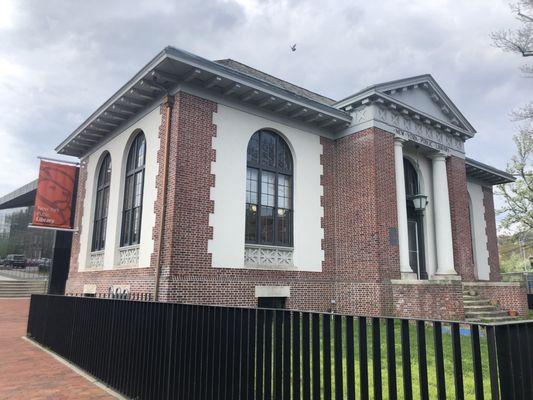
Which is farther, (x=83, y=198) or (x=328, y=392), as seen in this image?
(x=83, y=198)

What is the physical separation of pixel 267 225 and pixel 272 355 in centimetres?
871

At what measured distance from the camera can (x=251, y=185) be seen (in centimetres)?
1293

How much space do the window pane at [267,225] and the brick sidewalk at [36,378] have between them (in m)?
6.33

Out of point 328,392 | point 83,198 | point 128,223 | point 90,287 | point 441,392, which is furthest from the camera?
point 83,198

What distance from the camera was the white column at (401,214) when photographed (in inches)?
533

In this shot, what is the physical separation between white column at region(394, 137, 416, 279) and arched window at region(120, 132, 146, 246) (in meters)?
8.22

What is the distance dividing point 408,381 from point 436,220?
1396 cm

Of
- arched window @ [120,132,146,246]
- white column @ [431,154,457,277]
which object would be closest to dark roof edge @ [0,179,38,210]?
arched window @ [120,132,146,246]

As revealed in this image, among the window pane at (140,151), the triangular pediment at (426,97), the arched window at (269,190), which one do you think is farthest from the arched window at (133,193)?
the triangular pediment at (426,97)

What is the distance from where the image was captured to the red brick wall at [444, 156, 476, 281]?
52.4 ft

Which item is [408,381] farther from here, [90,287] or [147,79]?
[90,287]

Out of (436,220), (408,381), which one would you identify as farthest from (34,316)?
(436,220)

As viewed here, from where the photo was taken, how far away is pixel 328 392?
3.72 metres

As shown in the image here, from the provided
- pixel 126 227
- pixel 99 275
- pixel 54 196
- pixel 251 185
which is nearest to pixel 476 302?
pixel 251 185
